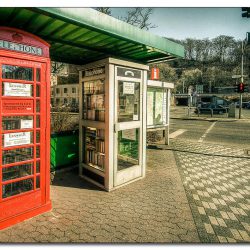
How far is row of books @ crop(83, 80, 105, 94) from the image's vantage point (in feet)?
17.6

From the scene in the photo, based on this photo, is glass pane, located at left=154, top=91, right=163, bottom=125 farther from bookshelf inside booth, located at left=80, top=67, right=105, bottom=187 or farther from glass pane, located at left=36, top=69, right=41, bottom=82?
glass pane, located at left=36, top=69, right=41, bottom=82

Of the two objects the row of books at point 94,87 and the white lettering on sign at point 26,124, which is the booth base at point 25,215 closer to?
the white lettering on sign at point 26,124

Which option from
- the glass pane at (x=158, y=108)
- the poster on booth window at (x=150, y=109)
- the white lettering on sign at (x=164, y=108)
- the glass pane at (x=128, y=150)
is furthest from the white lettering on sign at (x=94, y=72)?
the white lettering on sign at (x=164, y=108)

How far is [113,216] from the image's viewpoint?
155 inches

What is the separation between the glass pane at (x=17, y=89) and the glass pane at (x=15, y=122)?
407 millimetres

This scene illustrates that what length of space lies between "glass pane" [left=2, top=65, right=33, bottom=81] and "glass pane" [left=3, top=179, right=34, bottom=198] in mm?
1743

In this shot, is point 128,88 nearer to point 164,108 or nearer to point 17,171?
point 17,171

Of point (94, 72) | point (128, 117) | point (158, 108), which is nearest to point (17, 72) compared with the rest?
point (94, 72)

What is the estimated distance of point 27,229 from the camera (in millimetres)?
3469

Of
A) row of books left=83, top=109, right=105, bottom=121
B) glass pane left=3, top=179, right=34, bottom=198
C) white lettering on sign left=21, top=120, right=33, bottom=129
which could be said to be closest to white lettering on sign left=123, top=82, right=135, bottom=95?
row of books left=83, top=109, right=105, bottom=121

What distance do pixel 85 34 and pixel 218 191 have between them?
4.27 meters

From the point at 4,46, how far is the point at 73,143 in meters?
3.69
